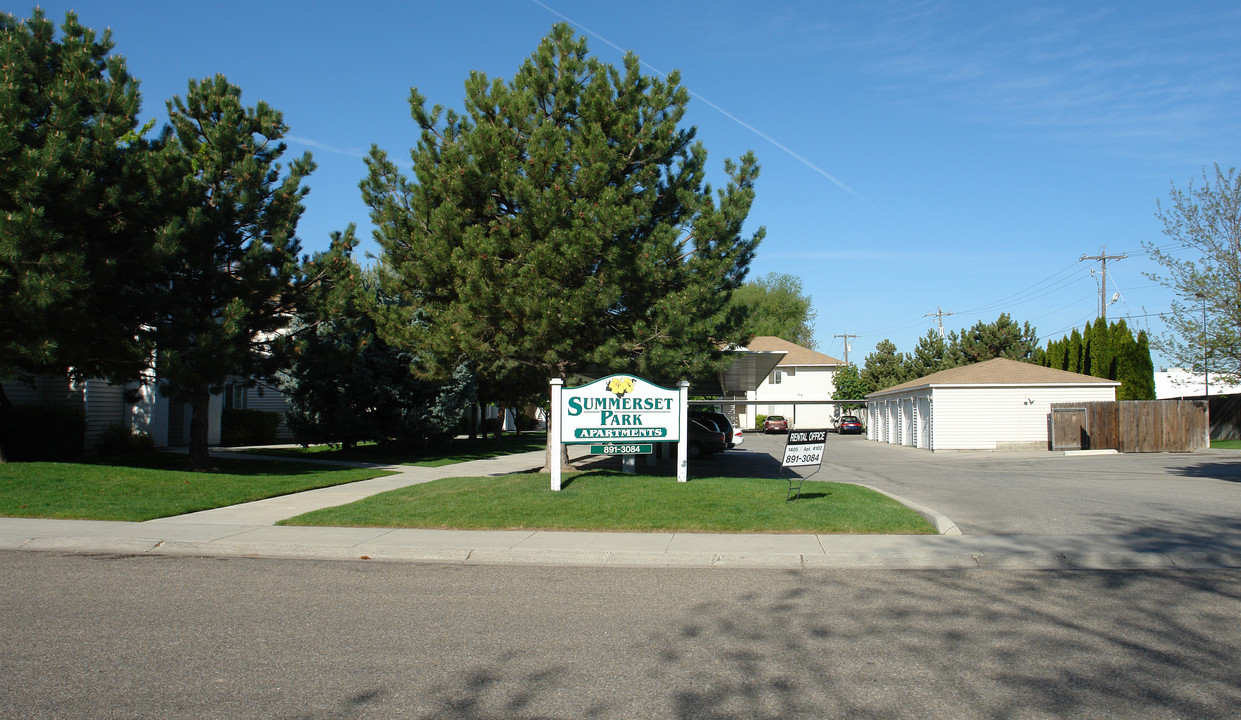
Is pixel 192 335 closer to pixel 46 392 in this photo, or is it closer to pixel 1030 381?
pixel 46 392

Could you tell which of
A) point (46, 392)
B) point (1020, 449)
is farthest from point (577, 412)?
point (1020, 449)

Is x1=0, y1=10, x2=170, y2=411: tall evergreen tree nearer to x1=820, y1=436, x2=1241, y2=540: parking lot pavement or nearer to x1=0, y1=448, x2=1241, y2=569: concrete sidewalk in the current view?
x1=0, y1=448, x2=1241, y2=569: concrete sidewalk

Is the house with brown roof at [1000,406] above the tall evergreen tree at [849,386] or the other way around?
the other way around

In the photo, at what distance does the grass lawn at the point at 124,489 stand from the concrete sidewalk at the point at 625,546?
0.72m

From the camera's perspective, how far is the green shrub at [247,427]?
1188 inches

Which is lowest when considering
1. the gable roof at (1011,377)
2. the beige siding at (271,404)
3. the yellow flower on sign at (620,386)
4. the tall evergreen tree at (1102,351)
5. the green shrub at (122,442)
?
the green shrub at (122,442)

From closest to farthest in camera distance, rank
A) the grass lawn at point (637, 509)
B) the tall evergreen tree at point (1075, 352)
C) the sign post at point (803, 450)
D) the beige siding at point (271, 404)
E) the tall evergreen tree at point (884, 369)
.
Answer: the grass lawn at point (637, 509) < the sign post at point (803, 450) < the beige siding at point (271, 404) < the tall evergreen tree at point (1075, 352) < the tall evergreen tree at point (884, 369)

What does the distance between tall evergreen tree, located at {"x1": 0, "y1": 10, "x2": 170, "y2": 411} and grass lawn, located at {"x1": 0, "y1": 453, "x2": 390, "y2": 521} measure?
2073 millimetres

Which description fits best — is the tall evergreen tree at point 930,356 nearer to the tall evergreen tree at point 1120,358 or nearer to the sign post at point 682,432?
the tall evergreen tree at point 1120,358

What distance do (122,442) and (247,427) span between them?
7784 millimetres

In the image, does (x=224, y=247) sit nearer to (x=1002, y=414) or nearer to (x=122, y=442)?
(x=122, y=442)

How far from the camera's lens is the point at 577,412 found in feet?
48.4

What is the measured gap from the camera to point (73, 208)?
48.1 feet

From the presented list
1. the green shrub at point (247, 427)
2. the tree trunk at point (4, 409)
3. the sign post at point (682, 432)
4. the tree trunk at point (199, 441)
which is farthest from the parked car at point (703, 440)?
the tree trunk at point (4, 409)
